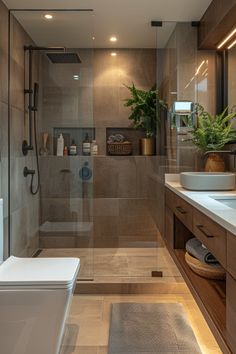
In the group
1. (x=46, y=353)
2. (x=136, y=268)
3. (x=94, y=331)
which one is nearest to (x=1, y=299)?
(x=46, y=353)

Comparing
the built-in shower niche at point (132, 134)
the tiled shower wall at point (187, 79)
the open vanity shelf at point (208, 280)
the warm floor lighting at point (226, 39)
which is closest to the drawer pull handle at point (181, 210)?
the open vanity shelf at point (208, 280)

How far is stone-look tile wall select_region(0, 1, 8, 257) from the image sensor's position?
8.86 ft

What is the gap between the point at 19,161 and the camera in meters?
3.14

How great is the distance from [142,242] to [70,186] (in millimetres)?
1039

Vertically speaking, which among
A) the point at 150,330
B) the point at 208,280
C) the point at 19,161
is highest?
the point at 19,161

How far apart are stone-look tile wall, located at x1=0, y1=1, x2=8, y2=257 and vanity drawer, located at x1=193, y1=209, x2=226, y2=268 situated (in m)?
1.70

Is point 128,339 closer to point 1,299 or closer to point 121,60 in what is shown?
point 1,299

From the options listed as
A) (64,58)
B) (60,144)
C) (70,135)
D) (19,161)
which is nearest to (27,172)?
(19,161)

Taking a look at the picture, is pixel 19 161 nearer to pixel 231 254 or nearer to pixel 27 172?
pixel 27 172

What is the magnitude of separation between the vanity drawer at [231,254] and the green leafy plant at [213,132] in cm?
169

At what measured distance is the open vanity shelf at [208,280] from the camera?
1243 mm

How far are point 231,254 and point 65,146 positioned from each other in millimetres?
2769

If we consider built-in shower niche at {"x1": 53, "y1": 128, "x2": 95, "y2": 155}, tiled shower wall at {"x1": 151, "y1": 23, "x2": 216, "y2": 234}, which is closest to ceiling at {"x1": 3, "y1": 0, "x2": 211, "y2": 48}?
tiled shower wall at {"x1": 151, "y1": 23, "x2": 216, "y2": 234}

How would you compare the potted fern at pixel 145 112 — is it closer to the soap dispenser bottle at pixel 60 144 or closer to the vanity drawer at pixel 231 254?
the soap dispenser bottle at pixel 60 144
